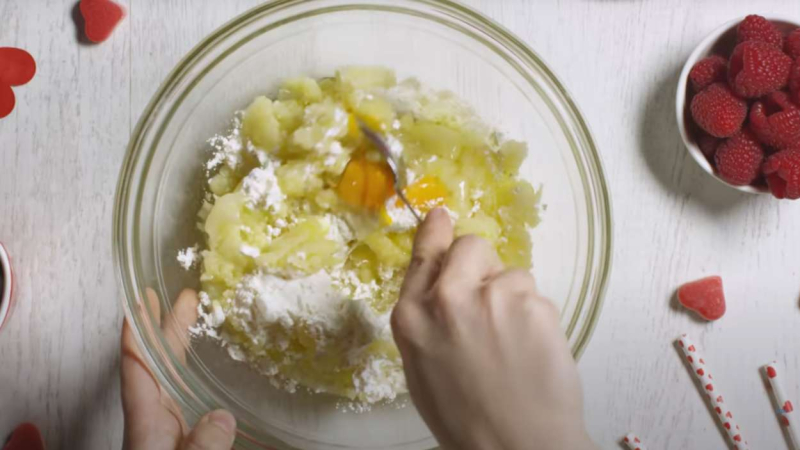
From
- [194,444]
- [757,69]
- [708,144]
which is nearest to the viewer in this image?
[194,444]

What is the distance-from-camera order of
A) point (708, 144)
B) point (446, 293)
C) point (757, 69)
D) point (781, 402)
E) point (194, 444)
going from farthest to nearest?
point (781, 402), point (708, 144), point (757, 69), point (194, 444), point (446, 293)

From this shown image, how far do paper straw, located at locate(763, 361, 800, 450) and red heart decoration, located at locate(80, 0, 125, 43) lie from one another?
166 centimetres

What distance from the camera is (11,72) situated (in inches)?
60.0

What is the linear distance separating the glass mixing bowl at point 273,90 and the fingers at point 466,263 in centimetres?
51

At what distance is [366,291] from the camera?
1.30 meters

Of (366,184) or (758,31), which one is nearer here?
(366,184)

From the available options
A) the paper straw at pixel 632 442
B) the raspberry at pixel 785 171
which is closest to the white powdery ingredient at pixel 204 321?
the paper straw at pixel 632 442

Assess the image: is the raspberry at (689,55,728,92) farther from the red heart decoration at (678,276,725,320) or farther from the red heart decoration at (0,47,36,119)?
the red heart decoration at (0,47,36,119)

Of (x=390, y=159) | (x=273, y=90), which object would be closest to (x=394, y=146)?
(x=390, y=159)

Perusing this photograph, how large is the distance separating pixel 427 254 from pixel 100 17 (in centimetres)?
99

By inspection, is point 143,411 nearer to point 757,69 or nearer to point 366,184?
point 366,184

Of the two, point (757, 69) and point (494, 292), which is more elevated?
point (757, 69)

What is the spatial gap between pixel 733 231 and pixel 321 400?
99cm

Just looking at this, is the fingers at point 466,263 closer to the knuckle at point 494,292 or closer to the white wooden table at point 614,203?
the knuckle at point 494,292
